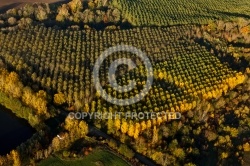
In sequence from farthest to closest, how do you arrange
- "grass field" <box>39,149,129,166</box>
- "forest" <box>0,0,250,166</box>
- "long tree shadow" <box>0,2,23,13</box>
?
1. "long tree shadow" <box>0,2,23,13</box>
2. "forest" <box>0,0,250,166</box>
3. "grass field" <box>39,149,129,166</box>

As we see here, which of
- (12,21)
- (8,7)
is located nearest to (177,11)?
(12,21)

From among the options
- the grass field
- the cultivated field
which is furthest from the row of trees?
the cultivated field

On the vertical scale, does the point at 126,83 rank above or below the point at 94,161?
above

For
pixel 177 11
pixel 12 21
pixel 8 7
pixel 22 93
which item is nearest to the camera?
pixel 22 93

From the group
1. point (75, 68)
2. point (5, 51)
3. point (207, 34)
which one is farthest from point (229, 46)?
point (5, 51)

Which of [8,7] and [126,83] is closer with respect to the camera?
[126,83]

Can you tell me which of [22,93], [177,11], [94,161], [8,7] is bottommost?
[94,161]

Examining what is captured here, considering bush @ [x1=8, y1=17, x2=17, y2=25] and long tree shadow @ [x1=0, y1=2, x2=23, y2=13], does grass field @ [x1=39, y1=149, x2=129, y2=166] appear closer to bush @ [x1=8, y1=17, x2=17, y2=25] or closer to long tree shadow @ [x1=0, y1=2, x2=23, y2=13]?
bush @ [x1=8, y1=17, x2=17, y2=25]

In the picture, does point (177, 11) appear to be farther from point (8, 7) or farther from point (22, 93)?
point (22, 93)
